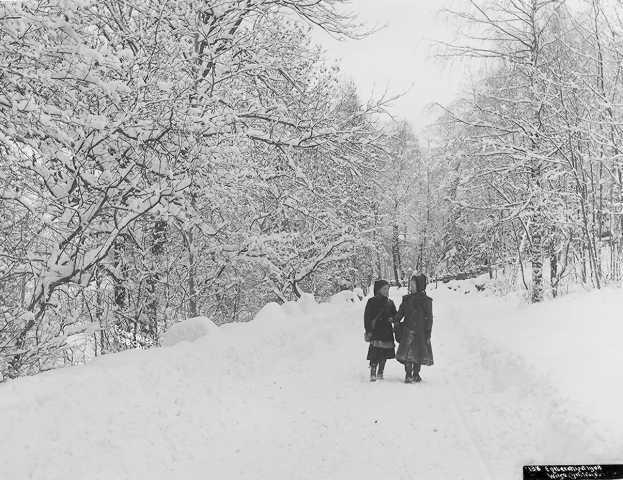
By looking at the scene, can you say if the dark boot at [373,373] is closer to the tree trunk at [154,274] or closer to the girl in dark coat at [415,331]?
the girl in dark coat at [415,331]

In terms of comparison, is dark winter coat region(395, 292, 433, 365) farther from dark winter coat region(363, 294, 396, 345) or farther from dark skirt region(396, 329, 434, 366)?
dark winter coat region(363, 294, 396, 345)

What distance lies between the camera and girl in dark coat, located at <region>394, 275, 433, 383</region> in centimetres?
928

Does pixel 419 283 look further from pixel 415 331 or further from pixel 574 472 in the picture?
pixel 574 472

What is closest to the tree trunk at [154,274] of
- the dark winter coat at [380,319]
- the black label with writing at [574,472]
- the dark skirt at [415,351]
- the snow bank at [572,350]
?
the dark winter coat at [380,319]

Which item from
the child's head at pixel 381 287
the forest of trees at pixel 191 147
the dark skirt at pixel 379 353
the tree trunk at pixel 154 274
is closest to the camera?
the forest of trees at pixel 191 147

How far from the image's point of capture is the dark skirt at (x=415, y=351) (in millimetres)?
9258

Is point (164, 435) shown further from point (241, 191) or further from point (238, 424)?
point (241, 191)

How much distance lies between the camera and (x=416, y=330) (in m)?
9.46

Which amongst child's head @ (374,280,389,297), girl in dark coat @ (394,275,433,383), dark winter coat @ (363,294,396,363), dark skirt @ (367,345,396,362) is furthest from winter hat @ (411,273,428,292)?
dark skirt @ (367,345,396,362)

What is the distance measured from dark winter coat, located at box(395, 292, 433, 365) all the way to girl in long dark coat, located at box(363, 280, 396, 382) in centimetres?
23

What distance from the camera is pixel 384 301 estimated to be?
10.1 m

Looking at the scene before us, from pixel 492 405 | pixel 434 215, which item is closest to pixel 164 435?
pixel 492 405

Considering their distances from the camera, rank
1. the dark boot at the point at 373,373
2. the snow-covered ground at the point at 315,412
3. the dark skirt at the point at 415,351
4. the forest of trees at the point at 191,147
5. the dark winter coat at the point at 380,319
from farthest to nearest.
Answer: the dark winter coat at the point at 380,319 < the dark boot at the point at 373,373 < the dark skirt at the point at 415,351 < the forest of trees at the point at 191,147 < the snow-covered ground at the point at 315,412

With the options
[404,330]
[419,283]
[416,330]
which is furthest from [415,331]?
[419,283]
